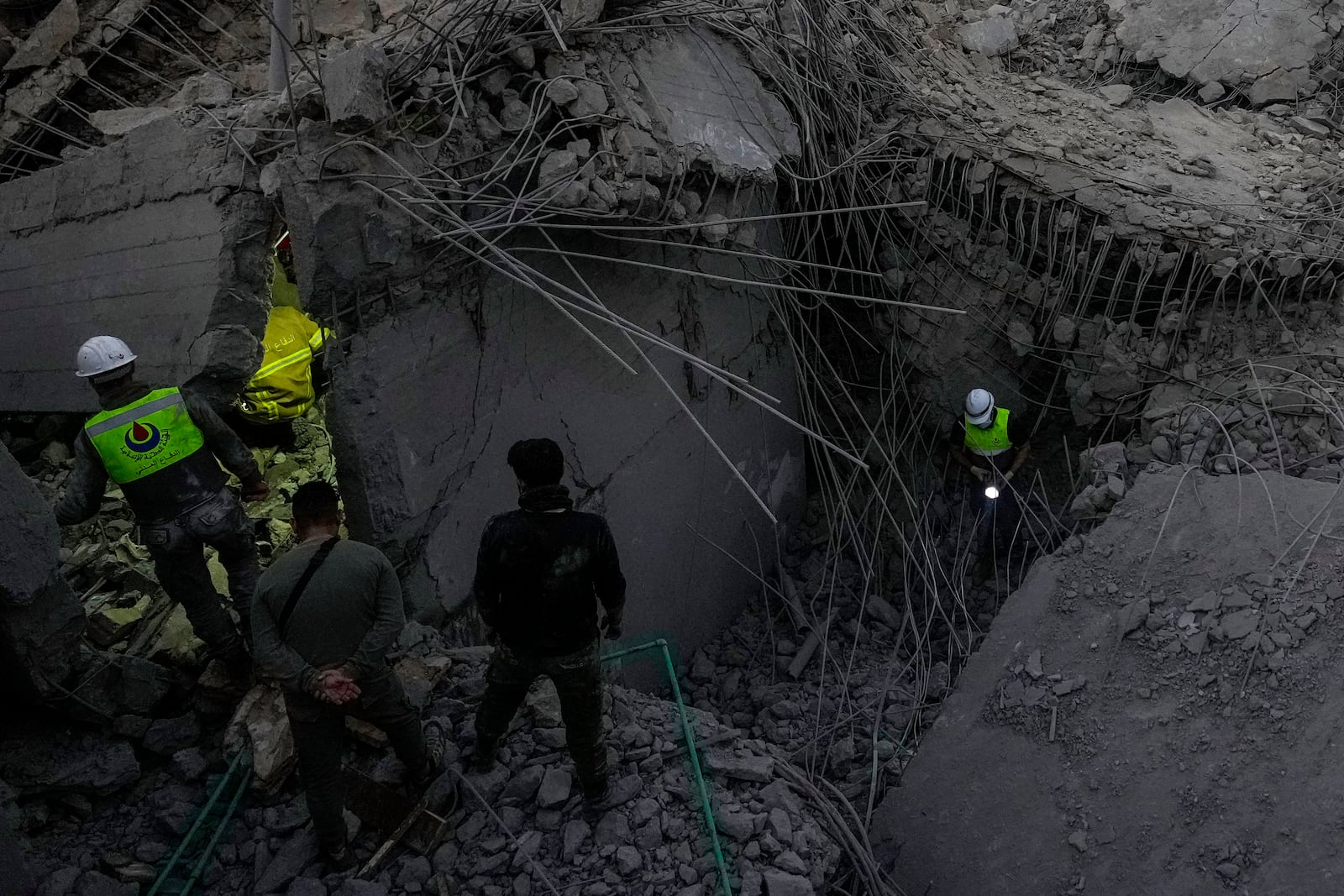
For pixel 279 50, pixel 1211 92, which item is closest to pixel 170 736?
pixel 279 50

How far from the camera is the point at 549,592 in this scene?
293 centimetres

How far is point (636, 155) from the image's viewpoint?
3873mm

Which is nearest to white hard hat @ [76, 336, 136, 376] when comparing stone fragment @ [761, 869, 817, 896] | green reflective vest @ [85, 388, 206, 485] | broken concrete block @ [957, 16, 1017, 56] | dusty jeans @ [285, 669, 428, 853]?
green reflective vest @ [85, 388, 206, 485]

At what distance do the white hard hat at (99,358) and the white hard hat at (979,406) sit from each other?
12.9 feet

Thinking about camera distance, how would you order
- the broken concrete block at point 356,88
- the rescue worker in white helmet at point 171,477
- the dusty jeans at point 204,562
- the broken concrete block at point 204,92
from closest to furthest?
the broken concrete block at point 356,88 → the rescue worker in white helmet at point 171,477 → the dusty jeans at point 204,562 → the broken concrete block at point 204,92

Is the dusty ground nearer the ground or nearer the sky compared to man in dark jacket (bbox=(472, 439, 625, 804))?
nearer the ground

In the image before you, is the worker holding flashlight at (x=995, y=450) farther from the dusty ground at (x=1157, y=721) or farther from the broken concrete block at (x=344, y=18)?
the broken concrete block at (x=344, y=18)

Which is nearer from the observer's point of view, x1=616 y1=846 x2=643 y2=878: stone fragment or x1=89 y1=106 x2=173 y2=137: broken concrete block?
x1=616 y1=846 x2=643 y2=878: stone fragment

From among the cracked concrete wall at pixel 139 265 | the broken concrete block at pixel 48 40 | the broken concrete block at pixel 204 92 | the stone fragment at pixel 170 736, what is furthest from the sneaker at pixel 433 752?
Result: the broken concrete block at pixel 48 40

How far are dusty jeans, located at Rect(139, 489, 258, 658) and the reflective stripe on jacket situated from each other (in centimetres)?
153

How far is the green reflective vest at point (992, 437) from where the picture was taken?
5.25 meters

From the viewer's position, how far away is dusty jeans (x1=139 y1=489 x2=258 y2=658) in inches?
137

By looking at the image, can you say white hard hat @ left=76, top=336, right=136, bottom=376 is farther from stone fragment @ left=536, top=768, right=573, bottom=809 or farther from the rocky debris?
stone fragment @ left=536, top=768, right=573, bottom=809

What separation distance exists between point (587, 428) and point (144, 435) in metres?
1.78
